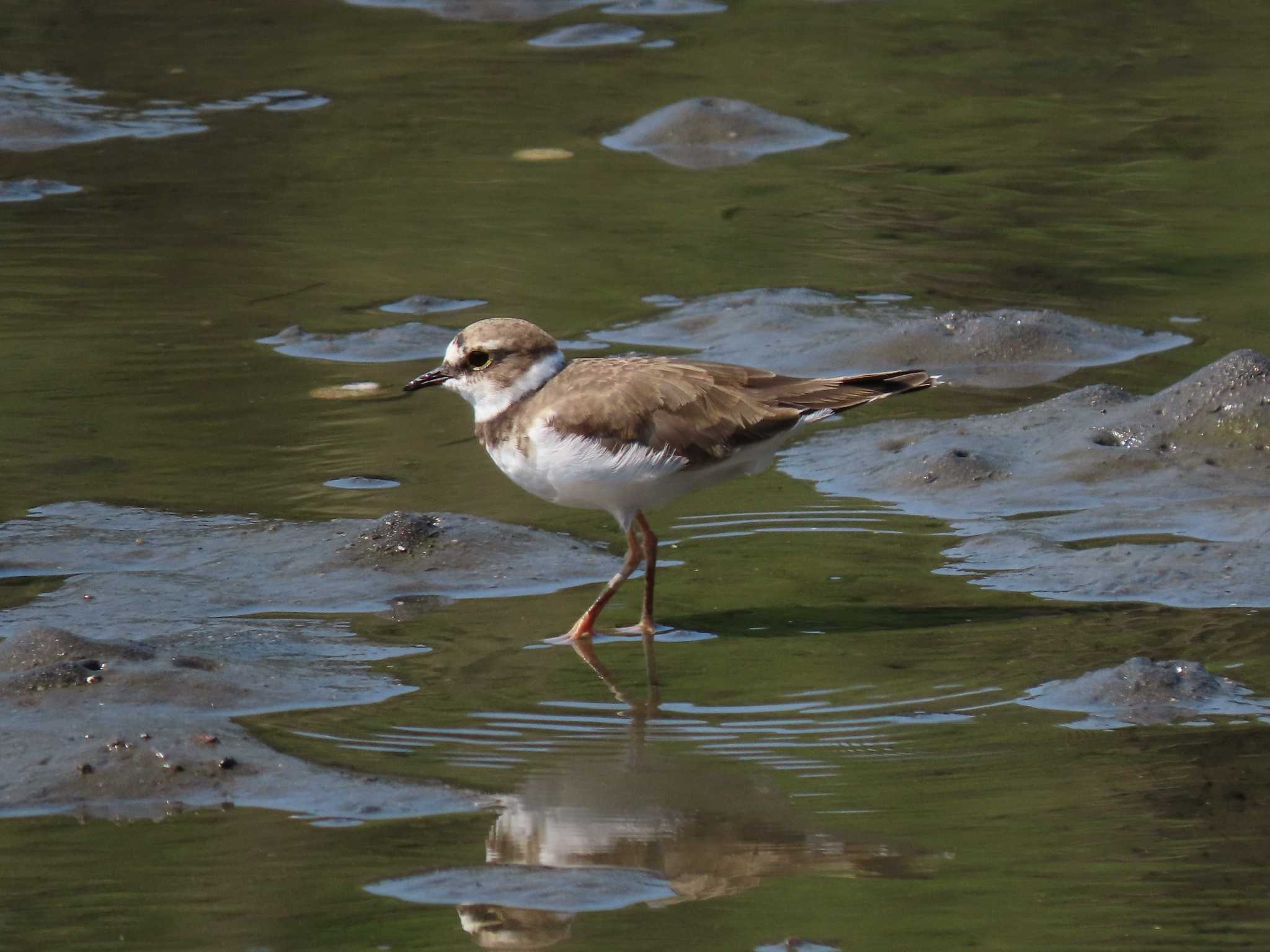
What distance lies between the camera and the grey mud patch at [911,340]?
850cm

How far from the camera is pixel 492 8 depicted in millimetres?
15234

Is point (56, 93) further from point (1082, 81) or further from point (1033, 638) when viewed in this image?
point (1033, 638)

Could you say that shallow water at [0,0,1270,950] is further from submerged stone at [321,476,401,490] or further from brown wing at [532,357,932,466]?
brown wing at [532,357,932,466]

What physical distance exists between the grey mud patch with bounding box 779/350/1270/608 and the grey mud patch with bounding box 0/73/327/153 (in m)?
6.11

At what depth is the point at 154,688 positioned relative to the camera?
527 cm

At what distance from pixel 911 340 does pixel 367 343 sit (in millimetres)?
2442

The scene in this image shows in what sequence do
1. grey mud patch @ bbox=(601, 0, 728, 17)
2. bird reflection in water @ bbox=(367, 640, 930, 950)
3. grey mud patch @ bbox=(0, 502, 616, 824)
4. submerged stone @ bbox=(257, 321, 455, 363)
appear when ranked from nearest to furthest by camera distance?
bird reflection in water @ bbox=(367, 640, 930, 950) → grey mud patch @ bbox=(0, 502, 616, 824) → submerged stone @ bbox=(257, 321, 455, 363) → grey mud patch @ bbox=(601, 0, 728, 17)

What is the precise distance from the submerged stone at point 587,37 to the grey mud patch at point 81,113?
2217 millimetres

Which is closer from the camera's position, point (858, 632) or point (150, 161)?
point (858, 632)

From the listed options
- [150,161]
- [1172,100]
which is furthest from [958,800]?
[1172,100]

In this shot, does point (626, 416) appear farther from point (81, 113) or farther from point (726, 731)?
point (81, 113)

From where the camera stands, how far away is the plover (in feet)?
19.7

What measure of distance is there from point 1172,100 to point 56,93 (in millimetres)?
7220

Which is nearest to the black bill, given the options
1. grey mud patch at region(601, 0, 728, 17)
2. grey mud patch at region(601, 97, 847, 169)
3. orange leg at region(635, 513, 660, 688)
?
orange leg at region(635, 513, 660, 688)
